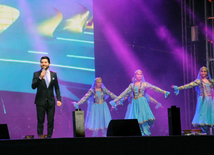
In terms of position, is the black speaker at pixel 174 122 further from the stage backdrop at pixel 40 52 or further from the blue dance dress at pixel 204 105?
the stage backdrop at pixel 40 52

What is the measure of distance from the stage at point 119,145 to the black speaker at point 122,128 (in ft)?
4.26

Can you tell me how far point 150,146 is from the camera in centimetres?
170

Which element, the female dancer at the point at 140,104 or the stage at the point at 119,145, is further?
the female dancer at the point at 140,104

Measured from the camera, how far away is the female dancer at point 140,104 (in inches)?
267

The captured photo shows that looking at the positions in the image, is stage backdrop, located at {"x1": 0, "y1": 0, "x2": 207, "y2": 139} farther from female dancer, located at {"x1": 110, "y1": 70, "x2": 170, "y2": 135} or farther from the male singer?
the male singer

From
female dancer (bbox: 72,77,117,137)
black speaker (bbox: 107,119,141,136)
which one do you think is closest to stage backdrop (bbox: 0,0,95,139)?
female dancer (bbox: 72,77,117,137)

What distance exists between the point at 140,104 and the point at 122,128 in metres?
3.84

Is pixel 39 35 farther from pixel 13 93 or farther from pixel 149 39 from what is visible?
pixel 149 39

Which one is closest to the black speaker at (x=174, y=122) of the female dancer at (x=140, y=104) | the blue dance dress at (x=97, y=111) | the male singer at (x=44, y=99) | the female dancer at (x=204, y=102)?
the male singer at (x=44, y=99)

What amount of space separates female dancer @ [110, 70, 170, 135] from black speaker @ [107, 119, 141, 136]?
3.75 meters

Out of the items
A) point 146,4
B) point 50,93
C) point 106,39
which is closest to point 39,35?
point 106,39

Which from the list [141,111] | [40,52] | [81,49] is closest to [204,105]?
[141,111]

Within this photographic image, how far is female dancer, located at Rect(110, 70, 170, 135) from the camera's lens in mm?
6770

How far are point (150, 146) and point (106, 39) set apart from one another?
6722 mm
